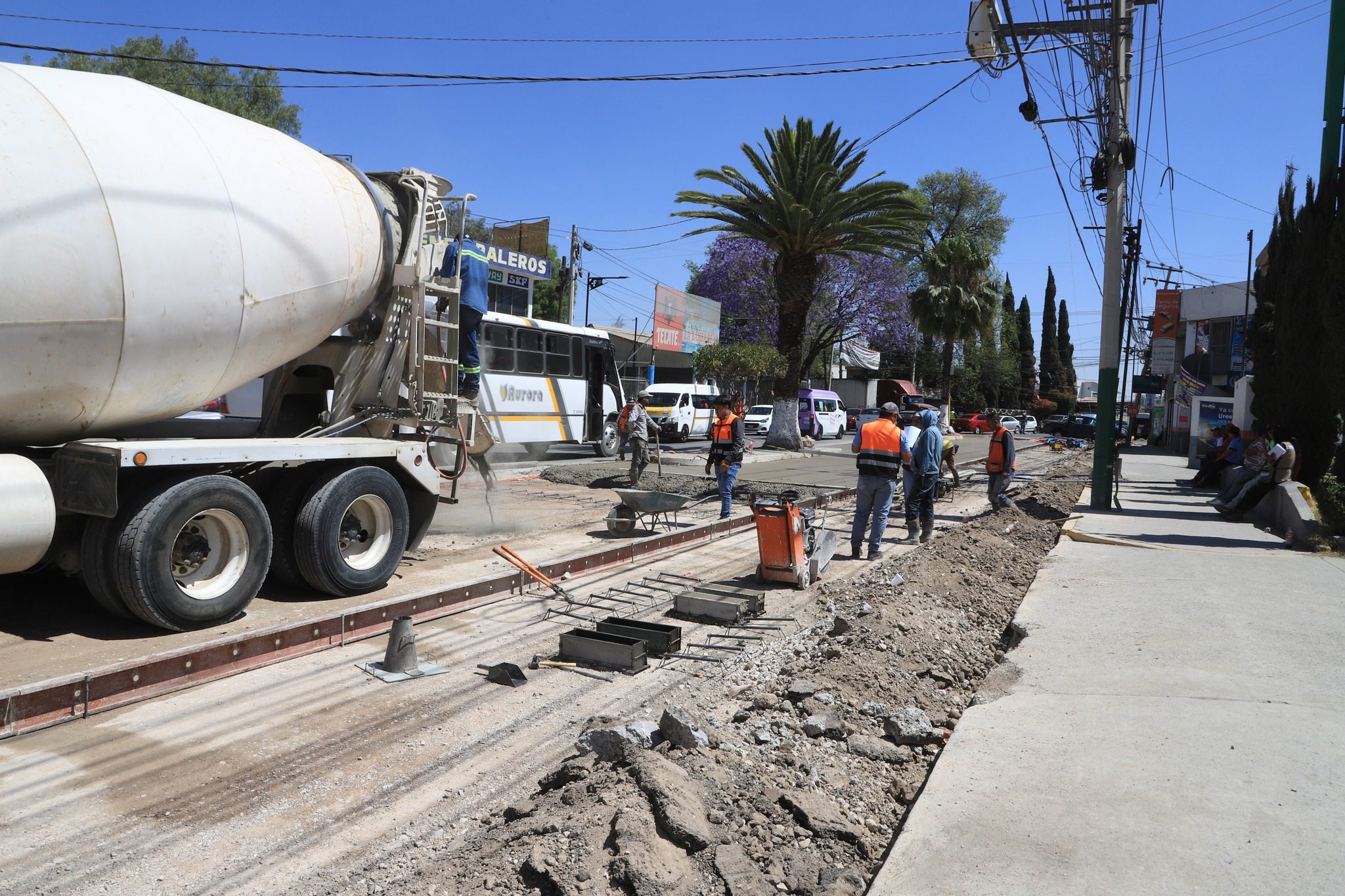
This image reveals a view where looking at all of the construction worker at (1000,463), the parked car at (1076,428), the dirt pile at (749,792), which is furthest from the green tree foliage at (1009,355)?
the dirt pile at (749,792)

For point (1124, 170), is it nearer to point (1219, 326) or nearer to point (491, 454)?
point (491, 454)

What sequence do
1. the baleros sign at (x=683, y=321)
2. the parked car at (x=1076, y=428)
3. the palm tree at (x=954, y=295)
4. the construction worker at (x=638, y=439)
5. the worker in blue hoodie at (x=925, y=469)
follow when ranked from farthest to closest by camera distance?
the parked car at (x=1076, y=428), the palm tree at (x=954, y=295), the baleros sign at (x=683, y=321), the construction worker at (x=638, y=439), the worker in blue hoodie at (x=925, y=469)

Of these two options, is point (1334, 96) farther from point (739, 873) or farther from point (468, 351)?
point (739, 873)

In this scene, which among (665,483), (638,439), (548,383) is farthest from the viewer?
(548,383)

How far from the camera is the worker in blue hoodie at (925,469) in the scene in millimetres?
11539

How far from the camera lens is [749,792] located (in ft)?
12.7

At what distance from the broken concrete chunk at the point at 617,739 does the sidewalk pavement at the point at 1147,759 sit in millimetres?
1198

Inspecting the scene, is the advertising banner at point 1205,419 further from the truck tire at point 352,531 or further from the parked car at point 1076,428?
the truck tire at point 352,531

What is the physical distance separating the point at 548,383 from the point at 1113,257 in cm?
1260

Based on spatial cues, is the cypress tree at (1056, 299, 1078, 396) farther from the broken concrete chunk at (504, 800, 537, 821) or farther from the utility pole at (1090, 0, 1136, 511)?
the broken concrete chunk at (504, 800, 537, 821)

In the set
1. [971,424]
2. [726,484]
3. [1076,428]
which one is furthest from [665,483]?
[971,424]

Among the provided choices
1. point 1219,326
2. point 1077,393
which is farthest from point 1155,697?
point 1077,393

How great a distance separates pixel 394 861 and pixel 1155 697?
4.10 metres

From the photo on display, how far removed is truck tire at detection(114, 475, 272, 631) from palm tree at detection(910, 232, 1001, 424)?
43.6 meters
